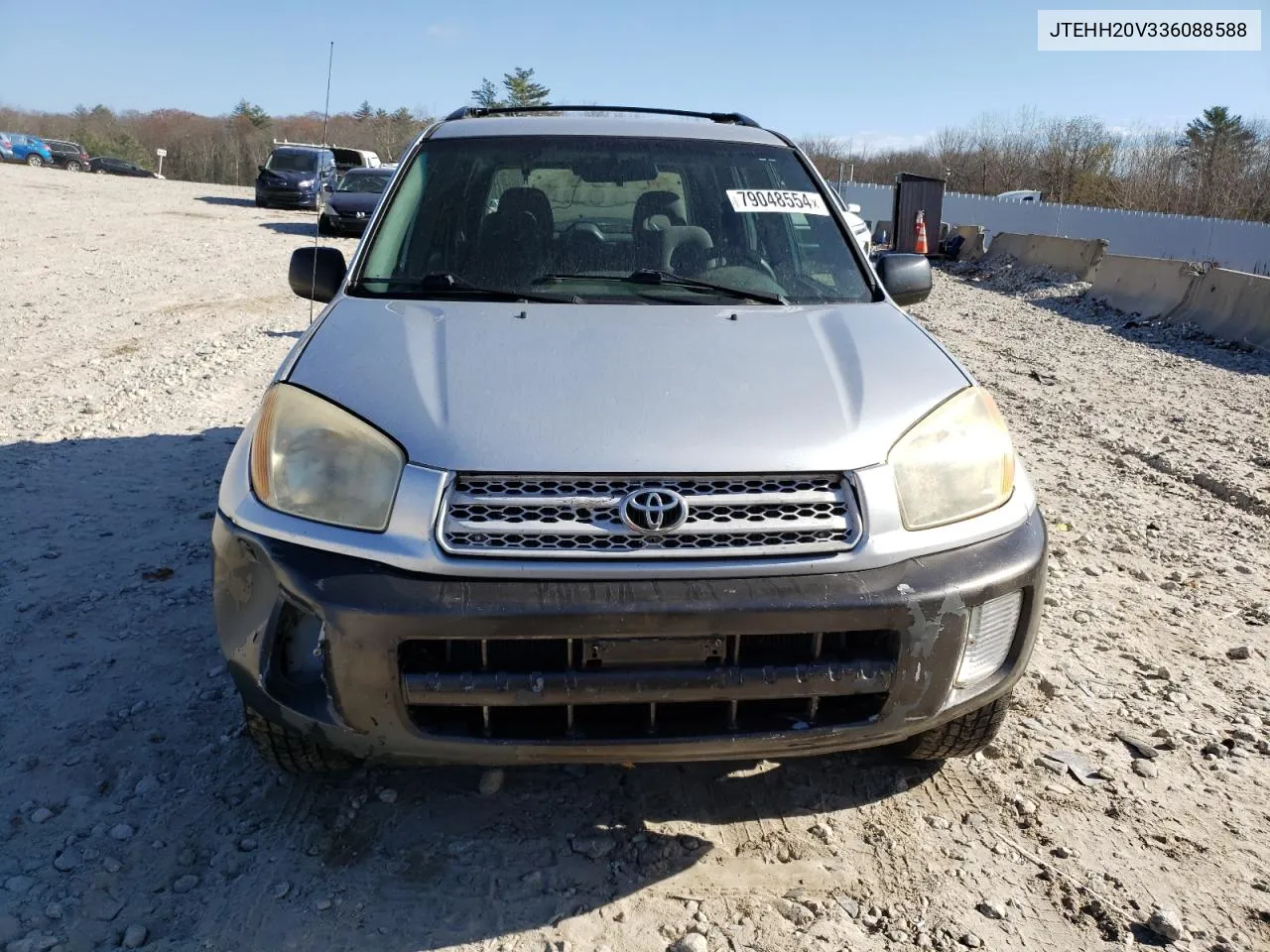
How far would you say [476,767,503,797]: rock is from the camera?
283cm

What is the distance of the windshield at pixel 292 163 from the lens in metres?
26.1

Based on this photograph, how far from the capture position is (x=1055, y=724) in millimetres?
3229

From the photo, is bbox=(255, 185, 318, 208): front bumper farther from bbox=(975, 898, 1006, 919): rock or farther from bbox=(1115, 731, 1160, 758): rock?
bbox=(975, 898, 1006, 919): rock

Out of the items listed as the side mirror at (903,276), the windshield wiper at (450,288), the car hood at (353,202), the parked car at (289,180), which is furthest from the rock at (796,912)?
the parked car at (289,180)

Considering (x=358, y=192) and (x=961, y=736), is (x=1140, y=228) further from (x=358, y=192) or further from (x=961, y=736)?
(x=961, y=736)

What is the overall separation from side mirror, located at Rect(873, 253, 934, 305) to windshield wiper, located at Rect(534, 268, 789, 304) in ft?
1.92

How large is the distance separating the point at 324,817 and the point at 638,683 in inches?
41.6

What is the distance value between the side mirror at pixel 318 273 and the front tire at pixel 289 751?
160cm

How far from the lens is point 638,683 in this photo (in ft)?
7.19

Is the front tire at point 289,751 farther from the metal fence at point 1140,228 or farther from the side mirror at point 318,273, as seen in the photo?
the metal fence at point 1140,228

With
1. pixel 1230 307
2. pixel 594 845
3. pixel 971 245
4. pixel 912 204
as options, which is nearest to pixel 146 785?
pixel 594 845

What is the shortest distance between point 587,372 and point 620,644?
0.75 meters

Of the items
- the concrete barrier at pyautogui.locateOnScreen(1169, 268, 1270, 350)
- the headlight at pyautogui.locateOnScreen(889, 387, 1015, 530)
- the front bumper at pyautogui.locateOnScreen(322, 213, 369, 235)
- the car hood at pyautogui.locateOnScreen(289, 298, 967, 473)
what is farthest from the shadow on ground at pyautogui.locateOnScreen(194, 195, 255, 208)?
the headlight at pyautogui.locateOnScreen(889, 387, 1015, 530)

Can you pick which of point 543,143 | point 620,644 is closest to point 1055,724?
point 620,644
